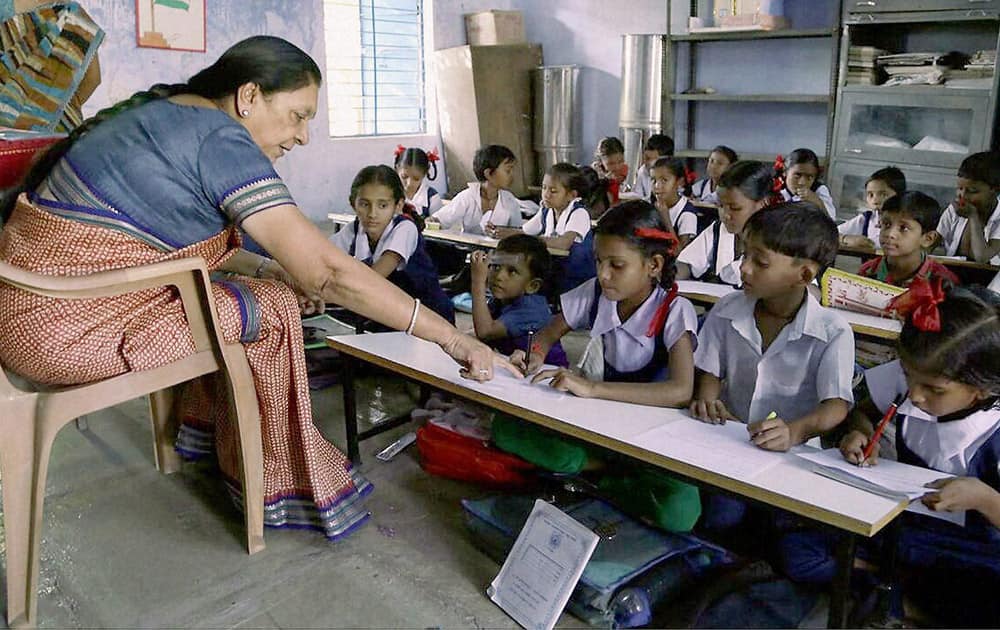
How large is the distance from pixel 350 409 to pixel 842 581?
5.39ft

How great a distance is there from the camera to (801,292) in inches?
79.3

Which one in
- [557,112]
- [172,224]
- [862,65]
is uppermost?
[862,65]

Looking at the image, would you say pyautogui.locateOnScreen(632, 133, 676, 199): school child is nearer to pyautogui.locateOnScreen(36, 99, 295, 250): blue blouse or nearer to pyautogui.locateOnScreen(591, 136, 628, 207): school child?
pyautogui.locateOnScreen(591, 136, 628, 207): school child

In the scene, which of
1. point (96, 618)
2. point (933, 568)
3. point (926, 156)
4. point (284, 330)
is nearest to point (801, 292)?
point (933, 568)

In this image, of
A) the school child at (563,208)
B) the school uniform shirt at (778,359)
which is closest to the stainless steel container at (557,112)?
the school child at (563,208)

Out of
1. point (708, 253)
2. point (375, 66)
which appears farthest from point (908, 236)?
point (375, 66)

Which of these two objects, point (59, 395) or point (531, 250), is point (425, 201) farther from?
point (59, 395)

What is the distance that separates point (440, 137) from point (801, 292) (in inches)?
240

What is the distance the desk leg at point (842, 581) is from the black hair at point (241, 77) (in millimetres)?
1588

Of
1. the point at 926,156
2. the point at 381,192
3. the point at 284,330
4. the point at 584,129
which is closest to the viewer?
the point at 284,330

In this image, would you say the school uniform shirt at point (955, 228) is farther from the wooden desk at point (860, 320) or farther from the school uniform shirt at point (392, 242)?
A: the school uniform shirt at point (392, 242)

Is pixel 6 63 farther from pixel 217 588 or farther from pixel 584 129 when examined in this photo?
pixel 584 129

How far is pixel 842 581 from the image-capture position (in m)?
1.48

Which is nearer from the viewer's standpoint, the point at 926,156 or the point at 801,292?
the point at 801,292
